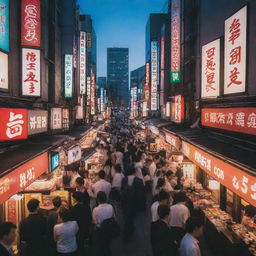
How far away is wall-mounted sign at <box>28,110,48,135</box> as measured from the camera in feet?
32.5

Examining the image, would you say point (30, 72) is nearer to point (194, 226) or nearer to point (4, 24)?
point (4, 24)

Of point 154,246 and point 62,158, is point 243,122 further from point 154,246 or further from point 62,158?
point 62,158

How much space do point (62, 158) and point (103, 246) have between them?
4.59 m

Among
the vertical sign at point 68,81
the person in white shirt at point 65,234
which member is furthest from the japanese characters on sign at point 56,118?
the person in white shirt at point 65,234

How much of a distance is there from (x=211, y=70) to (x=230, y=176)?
7.40 m

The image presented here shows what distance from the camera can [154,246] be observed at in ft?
22.6

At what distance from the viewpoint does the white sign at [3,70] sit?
9.27m

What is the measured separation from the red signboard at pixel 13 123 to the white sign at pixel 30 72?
10.2ft

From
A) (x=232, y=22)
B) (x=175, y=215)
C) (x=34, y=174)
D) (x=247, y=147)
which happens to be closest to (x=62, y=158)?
(x=34, y=174)

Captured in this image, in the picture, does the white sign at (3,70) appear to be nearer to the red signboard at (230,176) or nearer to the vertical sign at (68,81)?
the red signboard at (230,176)

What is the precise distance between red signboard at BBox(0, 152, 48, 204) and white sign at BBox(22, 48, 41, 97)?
12.1ft

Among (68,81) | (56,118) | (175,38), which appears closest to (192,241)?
(56,118)

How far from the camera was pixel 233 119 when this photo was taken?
31.6ft

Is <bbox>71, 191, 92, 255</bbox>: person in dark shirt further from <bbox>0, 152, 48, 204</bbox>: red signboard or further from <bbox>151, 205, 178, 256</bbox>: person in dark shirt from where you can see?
<bbox>151, 205, 178, 256</bbox>: person in dark shirt
